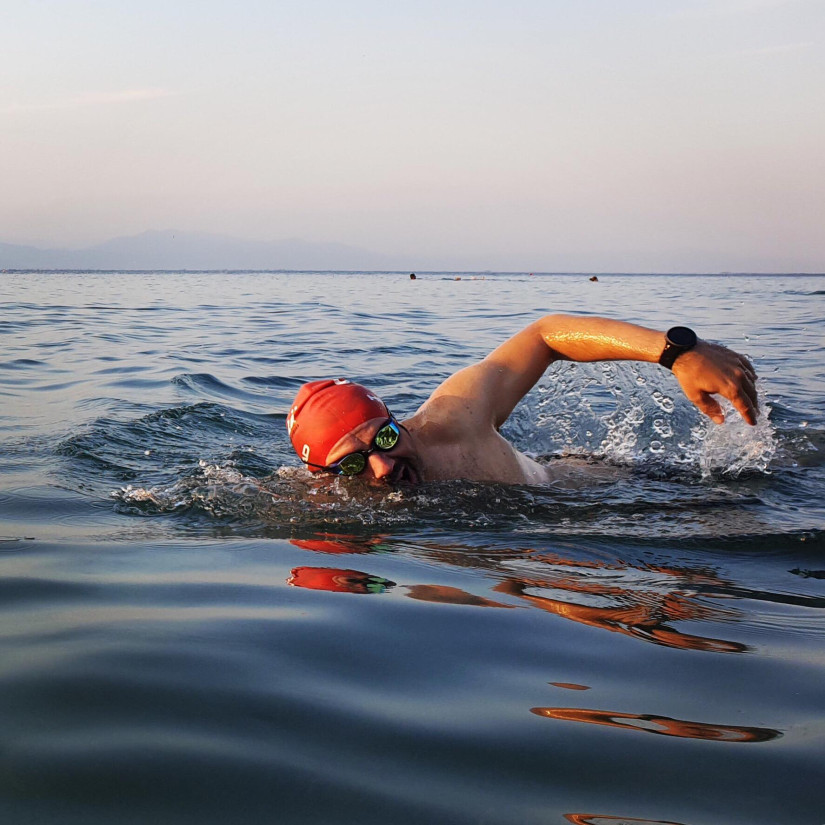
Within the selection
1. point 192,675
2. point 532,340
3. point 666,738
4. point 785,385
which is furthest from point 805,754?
point 785,385

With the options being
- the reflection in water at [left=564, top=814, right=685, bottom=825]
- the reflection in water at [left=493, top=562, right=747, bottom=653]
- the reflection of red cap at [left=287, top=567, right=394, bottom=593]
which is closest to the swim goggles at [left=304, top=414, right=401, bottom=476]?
the reflection of red cap at [left=287, top=567, right=394, bottom=593]

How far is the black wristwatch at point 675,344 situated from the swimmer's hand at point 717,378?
2cm

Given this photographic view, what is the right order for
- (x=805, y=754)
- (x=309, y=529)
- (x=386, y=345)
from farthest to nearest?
(x=386, y=345), (x=309, y=529), (x=805, y=754)

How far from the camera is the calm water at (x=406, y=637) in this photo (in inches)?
69.0

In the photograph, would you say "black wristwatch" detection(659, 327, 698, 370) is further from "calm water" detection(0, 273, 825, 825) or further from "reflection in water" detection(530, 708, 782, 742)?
"reflection in water" detection(530, 708, 782, 742)

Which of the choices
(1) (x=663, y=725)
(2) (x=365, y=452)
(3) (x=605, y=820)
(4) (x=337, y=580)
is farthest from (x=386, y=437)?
(3) (x=605, y=820)

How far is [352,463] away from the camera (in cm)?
433

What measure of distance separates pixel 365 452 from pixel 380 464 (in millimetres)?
93

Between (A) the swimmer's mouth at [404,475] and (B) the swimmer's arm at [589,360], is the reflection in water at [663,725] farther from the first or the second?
(A) the swimmer's mouth at [404,475]

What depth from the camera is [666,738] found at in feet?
6.33

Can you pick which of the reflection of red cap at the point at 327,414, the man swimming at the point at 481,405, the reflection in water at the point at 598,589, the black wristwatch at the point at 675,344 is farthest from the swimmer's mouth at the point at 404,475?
the black wristwatch at the point at 675,344

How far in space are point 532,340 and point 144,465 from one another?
2587 mm

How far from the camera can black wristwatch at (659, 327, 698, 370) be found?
4113mm

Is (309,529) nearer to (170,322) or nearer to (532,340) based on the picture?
(532,340)
